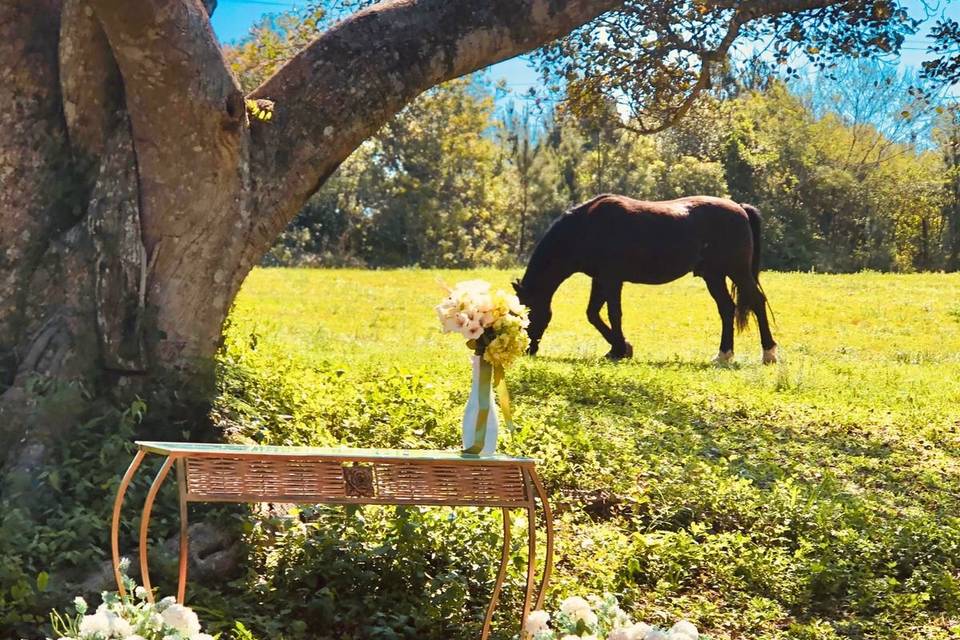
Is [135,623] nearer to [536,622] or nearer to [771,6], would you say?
[536,622]

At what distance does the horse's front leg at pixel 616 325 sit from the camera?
1165 cm

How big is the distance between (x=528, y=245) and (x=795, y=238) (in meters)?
7.33

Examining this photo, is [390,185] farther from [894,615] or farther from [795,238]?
[894,615]

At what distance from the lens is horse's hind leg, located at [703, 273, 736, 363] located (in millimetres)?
12090

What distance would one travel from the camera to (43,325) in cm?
507

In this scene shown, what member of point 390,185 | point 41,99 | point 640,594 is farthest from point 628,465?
point 390,185

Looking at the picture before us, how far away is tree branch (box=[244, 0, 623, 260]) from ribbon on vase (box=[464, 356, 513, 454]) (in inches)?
71.0

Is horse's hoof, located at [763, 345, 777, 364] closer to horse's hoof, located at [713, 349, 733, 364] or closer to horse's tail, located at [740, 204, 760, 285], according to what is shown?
horse's hoof, located at [713, 349, 733, 364]

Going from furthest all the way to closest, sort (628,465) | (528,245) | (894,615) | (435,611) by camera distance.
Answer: (528,245) < (628,465) < (894,615) < (435,611)

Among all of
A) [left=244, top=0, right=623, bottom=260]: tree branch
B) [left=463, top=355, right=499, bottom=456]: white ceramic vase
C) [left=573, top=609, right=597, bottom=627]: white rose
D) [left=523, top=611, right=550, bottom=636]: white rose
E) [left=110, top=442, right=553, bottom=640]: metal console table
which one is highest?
[left=244, top=0, right=623, bottom=260]: tree branch

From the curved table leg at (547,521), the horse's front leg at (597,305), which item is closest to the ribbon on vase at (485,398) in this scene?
the curved table leg at (547,521)

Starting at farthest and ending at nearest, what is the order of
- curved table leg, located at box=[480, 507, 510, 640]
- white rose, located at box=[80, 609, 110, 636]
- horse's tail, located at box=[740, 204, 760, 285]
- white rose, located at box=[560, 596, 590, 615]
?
horse's tail, located at box=[740, 204, 760, 285], curved table leg, located at box=[480, 507, 510, 640], white rose, located at box=[560, 596, 590, 615], white rose, located at box=[80, 609, 110, 636]

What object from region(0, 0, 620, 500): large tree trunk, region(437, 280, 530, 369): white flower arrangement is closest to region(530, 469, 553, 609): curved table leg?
region(437, 280, 530, 369): white flower arrangement

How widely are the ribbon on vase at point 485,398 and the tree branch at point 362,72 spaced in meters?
1.80
